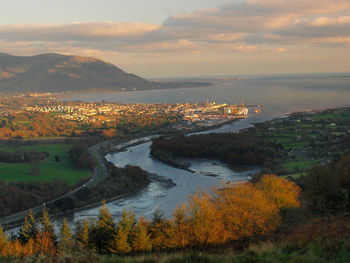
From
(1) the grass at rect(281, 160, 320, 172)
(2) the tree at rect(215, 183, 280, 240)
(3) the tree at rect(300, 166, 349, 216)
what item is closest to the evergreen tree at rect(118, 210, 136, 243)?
(2) the tree at rect(215, 183, 280, 240)

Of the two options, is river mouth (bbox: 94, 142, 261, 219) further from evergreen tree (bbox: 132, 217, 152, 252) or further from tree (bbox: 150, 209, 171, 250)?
evergreen tree (bbox: 132, 217, 152, 252)

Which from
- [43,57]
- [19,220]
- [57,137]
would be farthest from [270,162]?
[43,57]

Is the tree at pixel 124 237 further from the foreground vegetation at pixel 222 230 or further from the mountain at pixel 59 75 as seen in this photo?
the mountain at pixel 59 75

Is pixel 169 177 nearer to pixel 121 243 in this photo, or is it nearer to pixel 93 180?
pixel 93 180

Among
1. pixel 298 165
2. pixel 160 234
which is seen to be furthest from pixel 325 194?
pixel 298 165

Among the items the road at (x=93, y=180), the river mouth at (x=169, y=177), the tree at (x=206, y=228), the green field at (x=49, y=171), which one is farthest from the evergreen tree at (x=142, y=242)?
the green field at (x=49, y=171)
